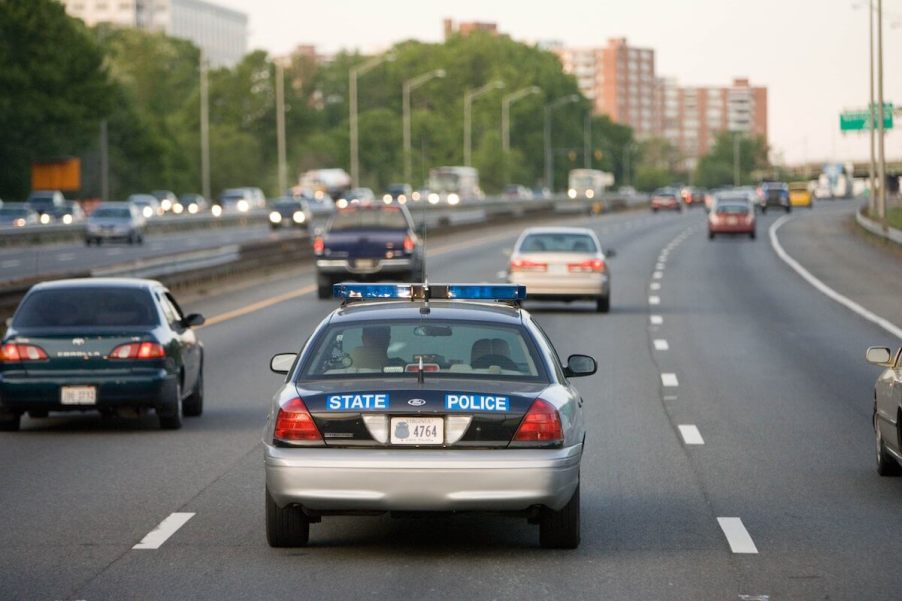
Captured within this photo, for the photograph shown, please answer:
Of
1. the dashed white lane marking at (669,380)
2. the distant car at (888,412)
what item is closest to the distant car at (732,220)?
the dashed white lane marking at (669,380)

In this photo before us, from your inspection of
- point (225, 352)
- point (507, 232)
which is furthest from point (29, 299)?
point (507, 232)

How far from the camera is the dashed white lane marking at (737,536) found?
33.2ft

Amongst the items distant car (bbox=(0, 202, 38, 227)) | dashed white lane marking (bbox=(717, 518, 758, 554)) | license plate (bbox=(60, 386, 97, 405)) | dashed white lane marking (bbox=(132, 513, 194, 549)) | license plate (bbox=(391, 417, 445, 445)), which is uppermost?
distant car (bbox=(0, 202, 38, 227))

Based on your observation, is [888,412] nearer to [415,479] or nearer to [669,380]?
[415,479]

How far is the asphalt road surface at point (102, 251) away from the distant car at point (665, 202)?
131ft

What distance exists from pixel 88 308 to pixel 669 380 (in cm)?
740

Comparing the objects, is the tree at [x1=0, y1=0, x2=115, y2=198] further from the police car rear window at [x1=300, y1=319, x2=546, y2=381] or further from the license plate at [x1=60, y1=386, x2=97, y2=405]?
the police car rear window at [x1=300, y1=319, x2=546, y2=381]

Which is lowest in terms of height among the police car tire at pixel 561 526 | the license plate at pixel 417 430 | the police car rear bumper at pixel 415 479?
the police car tire at pixel 561 526

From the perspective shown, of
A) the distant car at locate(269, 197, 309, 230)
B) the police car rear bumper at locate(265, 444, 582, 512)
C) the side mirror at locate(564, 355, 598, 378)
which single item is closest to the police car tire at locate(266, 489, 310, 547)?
the police car rear bumper at locate(265, 444, 582, 512)

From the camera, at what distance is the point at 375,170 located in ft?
610

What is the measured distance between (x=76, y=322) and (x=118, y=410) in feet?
2.91

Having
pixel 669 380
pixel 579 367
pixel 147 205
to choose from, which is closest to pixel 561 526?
pixel 579 367

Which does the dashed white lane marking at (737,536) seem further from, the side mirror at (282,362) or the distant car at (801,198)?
the distant car at (801,198)

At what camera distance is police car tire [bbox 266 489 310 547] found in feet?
32.1
